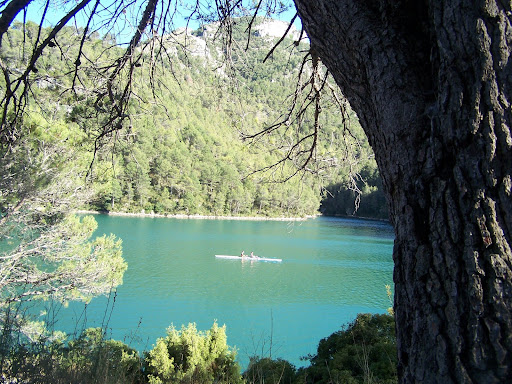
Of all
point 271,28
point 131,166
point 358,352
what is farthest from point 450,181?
point 131,166

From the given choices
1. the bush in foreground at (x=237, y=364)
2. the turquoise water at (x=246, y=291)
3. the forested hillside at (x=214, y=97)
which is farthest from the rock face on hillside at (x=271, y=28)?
the turquoise water at (x=246, y=291)

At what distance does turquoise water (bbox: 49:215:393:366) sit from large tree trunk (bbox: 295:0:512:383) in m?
5.43

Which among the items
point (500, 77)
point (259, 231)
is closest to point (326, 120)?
point (500, 77)

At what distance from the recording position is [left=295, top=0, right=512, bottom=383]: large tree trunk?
0.63 meters

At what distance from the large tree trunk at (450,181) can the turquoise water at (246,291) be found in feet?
17.8

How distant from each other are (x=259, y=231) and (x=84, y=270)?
3226 cm

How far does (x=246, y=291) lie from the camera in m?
16.9

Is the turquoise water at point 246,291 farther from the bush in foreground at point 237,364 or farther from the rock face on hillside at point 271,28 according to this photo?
the rock face on hillside at point 271,28

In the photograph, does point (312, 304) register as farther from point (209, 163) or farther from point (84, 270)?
point (209, 163)

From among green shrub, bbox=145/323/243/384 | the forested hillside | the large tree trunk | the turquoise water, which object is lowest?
the turquoise water

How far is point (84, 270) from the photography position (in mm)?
7066

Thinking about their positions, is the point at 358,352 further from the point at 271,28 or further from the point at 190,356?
the point at 271,28

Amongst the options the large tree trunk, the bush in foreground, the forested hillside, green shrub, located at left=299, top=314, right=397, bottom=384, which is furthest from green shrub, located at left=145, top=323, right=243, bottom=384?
the large tree trunk

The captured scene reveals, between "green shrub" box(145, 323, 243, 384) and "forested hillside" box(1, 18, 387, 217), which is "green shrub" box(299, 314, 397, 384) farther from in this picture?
"forested hillside" box(1, 18, 387, 217)
